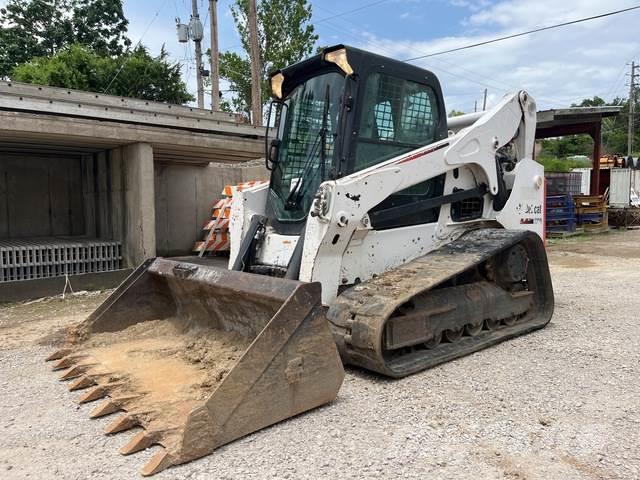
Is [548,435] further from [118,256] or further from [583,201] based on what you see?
[583,201]

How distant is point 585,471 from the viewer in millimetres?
2764

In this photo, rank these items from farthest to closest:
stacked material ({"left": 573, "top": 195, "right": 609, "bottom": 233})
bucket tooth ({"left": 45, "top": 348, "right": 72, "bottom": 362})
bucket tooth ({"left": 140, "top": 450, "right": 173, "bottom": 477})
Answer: stacked material ({"left": 573, "top": 195, "right": 609, "bottom": 233}), bucket tooth ({"left": 45, "top": 348, "right": 72, "bottom": 362}), bucket tooth ({"left": 140, "top": 450, "right": 173, "bottom": 477})

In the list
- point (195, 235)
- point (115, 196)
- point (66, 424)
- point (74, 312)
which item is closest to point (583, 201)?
point (195, 235)

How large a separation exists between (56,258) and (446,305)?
6690 mm

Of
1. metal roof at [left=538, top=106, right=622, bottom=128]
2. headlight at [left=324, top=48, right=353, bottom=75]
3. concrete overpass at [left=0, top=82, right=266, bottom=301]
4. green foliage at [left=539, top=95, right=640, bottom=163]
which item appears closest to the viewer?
headlight at [left=324, top=48, right=353, bottom=75]

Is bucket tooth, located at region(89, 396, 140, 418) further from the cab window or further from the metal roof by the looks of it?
the metal roof

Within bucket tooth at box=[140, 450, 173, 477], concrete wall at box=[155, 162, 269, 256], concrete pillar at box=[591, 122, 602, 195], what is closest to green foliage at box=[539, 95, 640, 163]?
concrete pillar at box=[591, 122, 602, 195]

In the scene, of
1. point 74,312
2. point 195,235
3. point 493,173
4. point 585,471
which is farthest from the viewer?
point 195,235

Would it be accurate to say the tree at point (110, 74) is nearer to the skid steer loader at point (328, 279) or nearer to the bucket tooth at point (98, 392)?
the skid steer loader at point (328, 279)

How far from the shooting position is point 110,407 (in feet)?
11.4

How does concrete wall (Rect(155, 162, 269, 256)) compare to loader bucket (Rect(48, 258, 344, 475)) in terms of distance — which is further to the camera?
concrete wall (Rect(155, 162, 269, 256))

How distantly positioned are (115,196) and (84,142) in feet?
3.90

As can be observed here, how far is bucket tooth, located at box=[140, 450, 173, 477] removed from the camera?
2.73m

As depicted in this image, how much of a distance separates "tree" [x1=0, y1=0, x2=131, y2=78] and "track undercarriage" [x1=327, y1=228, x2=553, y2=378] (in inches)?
1380
